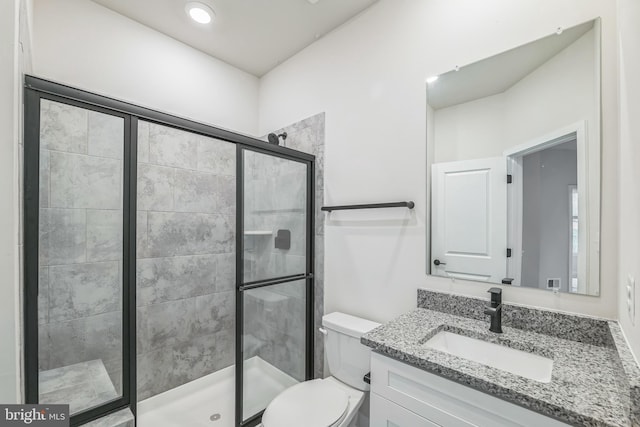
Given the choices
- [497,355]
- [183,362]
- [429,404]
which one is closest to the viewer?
[429,404]

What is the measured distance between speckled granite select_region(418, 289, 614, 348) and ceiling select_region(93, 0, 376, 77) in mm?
1804

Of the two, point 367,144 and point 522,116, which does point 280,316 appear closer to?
point 367,144

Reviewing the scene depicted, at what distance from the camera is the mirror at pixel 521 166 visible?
3.48 feet

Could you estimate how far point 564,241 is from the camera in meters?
1.10

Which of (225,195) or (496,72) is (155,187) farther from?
(496,72)

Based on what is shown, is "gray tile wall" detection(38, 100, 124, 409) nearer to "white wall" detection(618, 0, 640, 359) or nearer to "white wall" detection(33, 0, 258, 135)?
"white wall" detection(33, 0, 258, 135)

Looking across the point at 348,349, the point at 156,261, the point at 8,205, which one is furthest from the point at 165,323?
the point at 8,205

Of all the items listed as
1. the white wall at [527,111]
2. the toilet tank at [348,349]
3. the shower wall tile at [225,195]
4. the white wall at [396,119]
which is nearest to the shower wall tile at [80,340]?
the shower wall tile at [225,195]

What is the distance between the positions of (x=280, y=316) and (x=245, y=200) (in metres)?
0.85

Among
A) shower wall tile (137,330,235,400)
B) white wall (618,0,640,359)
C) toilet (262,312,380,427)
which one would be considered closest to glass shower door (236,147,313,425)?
toilet (262,312,380,427)

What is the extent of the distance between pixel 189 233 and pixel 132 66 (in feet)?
3.98

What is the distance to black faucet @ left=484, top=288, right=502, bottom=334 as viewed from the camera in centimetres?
112

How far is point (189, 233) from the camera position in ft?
7.04

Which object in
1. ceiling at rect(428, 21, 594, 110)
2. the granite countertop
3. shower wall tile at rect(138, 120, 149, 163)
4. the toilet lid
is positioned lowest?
the toilet lid
